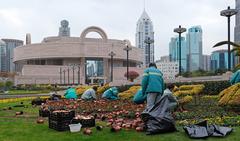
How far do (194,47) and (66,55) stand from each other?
34.3 metres

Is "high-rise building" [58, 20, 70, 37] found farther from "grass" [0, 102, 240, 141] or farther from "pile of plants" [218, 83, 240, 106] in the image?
"grass" [0, 102, 240, 141]

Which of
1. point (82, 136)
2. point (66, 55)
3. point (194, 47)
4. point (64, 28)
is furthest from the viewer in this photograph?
point (64, 28)

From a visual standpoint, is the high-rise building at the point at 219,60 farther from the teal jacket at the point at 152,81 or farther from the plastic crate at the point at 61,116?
the plastic crate at the point at 61,116

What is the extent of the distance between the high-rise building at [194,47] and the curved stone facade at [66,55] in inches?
767

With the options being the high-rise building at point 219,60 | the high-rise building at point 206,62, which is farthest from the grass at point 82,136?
the high-rise building at point 206,62

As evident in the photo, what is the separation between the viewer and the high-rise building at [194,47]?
7250cm

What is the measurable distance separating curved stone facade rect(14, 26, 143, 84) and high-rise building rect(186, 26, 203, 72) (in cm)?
1948

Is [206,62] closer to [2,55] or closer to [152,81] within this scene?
[2,55]

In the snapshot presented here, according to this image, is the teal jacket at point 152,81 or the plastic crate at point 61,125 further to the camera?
the teal jacket at point 152,81

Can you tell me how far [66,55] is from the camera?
309ft

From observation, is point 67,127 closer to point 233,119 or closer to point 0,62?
point 233,119

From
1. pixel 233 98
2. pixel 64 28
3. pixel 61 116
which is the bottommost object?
pixel 61 116

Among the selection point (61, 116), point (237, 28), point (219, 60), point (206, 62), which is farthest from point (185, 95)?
point (206, 62)

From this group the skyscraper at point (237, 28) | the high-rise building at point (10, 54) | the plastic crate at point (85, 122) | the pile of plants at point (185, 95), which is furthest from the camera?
the high-rise building at point (10, 54)
